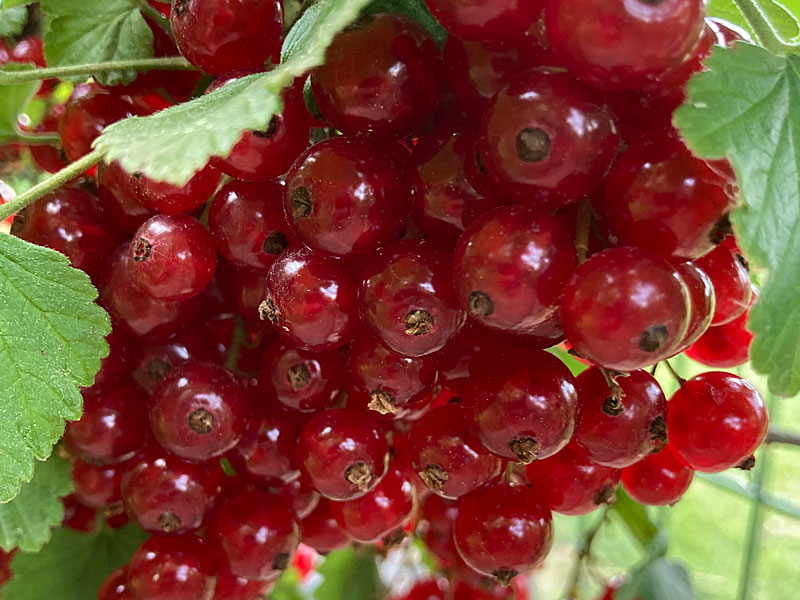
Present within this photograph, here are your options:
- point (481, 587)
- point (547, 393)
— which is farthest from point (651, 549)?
point (547, 393)

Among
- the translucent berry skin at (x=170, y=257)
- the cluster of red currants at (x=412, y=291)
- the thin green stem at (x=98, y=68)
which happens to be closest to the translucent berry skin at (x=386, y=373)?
the cluster of red currants at (x=412, y=291)

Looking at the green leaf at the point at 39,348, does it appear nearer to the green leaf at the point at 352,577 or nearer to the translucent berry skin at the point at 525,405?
the translucent berry skin at the point at 525,405

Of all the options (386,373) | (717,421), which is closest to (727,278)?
(717,421)

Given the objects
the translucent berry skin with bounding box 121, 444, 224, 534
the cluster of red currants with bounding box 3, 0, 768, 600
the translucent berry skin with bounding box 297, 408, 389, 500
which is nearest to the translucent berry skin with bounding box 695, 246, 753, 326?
the cluster of red currants with bounding box 3, 0, 768, 600

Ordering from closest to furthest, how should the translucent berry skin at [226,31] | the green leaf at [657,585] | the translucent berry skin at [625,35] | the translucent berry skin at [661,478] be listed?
the translucent berry skin at [625,35]
the translucent berry skin at [226,31]
the translucent berry skin at [661,478]
the green leaf at [657,585]

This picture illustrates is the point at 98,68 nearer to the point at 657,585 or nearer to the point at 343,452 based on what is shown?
the point at 343,452

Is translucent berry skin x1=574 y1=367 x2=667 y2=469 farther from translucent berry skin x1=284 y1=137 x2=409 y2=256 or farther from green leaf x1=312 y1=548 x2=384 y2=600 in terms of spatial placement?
green leaf x1=312 y1=548 x2=384 y2=600
